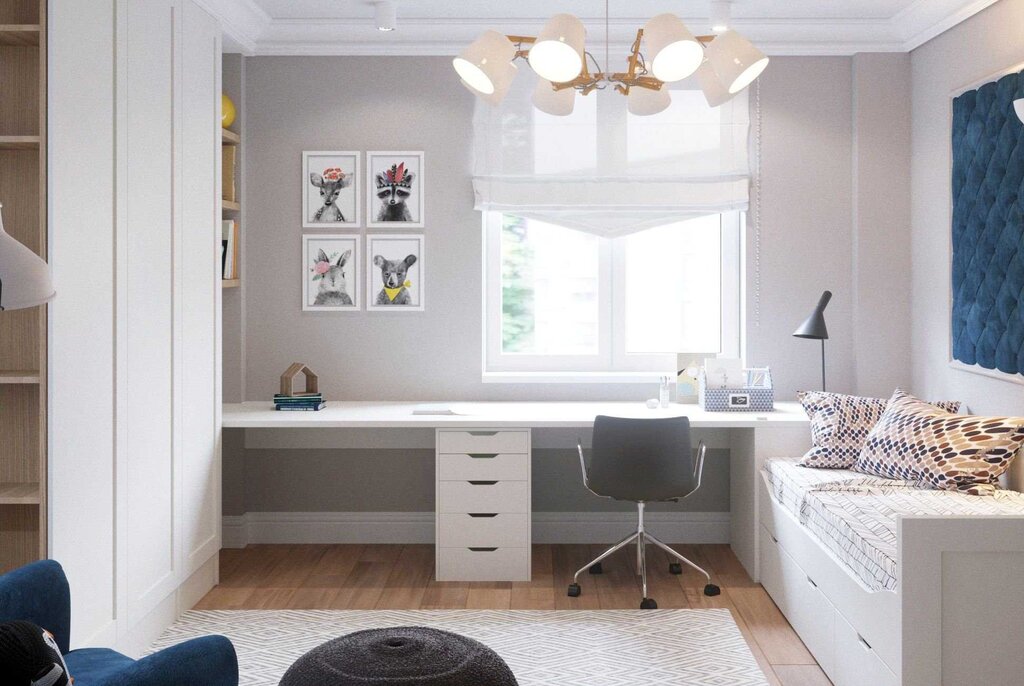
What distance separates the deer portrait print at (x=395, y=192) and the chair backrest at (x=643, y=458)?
1.55 m

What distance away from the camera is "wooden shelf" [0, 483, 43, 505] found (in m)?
2.44

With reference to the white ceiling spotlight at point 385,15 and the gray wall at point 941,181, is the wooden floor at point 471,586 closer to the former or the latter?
the gray wall at point 941,181

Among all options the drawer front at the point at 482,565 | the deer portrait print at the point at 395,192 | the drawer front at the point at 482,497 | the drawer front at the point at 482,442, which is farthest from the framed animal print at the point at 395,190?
the drawer front at the point at 482,565

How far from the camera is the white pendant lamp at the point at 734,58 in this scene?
259cm

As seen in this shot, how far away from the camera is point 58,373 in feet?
8.29

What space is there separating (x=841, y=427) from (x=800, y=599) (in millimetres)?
785

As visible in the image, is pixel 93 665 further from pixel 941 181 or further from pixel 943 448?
pixel 941 181

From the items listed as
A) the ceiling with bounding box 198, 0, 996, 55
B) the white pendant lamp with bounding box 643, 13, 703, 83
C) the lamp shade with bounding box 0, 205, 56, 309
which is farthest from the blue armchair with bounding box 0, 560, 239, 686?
the ceiling with bounding box 198, 0, 996, 55

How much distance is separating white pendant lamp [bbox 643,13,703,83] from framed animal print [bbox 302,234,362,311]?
2356 mm

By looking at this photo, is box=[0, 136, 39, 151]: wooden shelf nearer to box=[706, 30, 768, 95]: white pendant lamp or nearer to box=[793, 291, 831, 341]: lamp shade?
box=[706, 30, 768, 95]: white pendant lamp

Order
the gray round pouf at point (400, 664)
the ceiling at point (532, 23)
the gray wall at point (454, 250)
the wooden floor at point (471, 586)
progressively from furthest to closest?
the gray wall at point (454, 250) < the ceiling at point (532, 23) < the wooden floor at point (471, 586) < the gray round pouf at point (400, 664)

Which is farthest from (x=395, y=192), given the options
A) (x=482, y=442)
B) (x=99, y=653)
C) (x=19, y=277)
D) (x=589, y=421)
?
(x=19, y=277)

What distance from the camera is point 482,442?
404 centimetres

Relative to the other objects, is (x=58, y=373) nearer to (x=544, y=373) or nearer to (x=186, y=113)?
(x=186, y=113)
